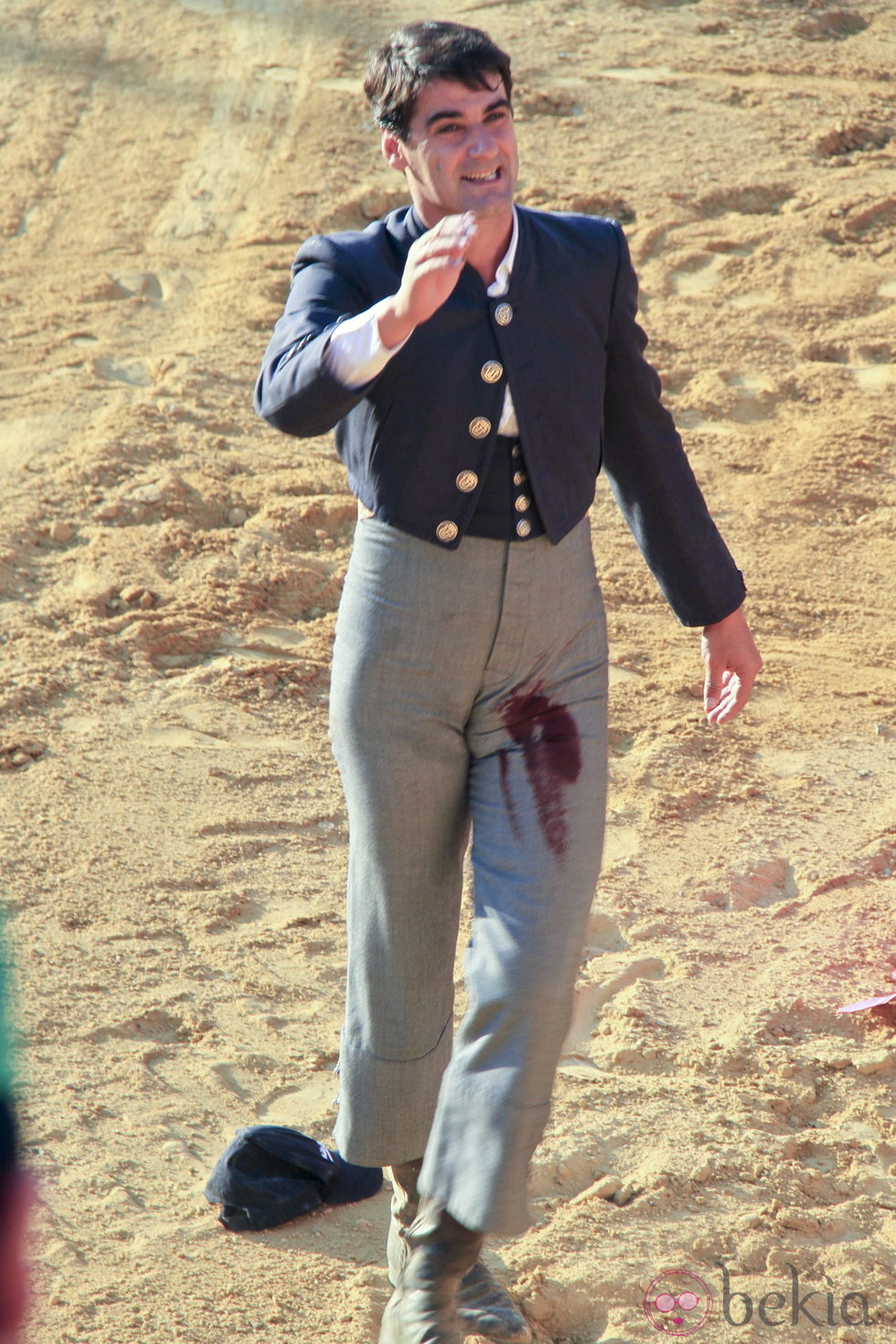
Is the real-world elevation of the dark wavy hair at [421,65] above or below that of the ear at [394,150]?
above

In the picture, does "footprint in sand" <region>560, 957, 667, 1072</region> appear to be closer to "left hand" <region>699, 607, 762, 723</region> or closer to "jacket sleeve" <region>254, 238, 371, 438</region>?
"left hand" <region>699, 607, 762, 723</region>

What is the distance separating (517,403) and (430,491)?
190 millimetres

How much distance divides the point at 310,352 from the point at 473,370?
300mm

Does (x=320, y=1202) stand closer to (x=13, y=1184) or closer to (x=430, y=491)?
(x=13, y=1184)

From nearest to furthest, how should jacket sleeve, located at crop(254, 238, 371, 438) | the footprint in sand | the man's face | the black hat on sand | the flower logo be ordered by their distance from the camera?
jacket sleeve, located at crop(254, 238, 371, 438)
the man's face
the flower logo
the black hat on sand
the footprint in sand

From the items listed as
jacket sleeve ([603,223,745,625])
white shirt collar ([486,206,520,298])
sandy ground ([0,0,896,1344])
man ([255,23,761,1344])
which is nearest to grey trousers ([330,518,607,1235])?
man ([255,23,761,1344])

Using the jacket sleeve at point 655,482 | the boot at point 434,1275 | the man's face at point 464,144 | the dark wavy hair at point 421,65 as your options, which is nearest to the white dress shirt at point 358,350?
the man's face at point 464,144

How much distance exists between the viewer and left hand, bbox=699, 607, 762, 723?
8.61 ft

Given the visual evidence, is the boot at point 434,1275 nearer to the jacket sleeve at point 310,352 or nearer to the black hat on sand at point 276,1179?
the black hat on sand at point 276,1179

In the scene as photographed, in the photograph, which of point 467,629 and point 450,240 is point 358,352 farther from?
point 467,629

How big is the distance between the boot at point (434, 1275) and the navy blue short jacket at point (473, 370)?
1.07m

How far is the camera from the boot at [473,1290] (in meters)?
2.49

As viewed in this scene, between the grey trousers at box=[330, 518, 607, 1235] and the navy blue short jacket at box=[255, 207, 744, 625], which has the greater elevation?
the navy blue short jacket at box=[255, 207, 744, 625]

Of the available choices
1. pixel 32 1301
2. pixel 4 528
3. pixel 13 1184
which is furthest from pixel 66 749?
pixel 32 1301
